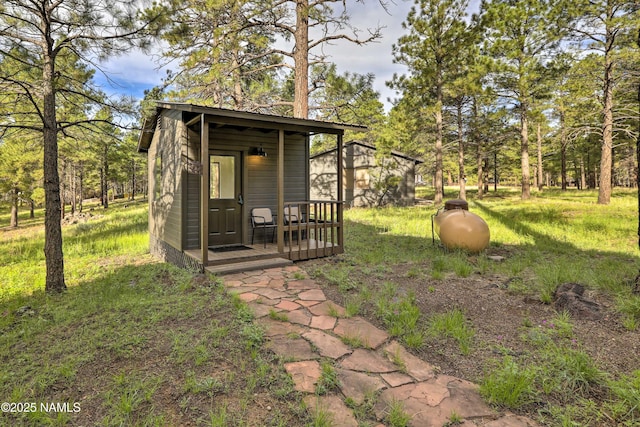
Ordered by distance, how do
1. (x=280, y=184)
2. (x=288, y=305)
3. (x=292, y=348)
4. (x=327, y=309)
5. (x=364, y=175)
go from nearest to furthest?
(x=292, y=348)
(x=327, y=309)
(x=288, y=305)
(x=280, y=184)
(x=364, y=175)

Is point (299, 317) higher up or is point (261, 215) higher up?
point (261, 215)

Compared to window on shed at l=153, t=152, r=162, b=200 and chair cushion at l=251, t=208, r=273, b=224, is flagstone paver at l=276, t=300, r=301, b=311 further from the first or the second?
window on shed at l=153, t=152, r=162, b=200

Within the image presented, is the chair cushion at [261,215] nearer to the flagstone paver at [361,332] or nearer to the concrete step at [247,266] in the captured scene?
the concrete step at [247,266]

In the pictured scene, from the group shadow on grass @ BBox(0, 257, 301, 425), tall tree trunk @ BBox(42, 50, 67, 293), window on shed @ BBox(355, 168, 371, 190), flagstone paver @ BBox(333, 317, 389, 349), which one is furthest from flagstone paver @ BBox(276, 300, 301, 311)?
window on shed @ BBox(355, 168, 371, 190)

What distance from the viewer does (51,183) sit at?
489cm

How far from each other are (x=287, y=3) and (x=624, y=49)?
1232 cm

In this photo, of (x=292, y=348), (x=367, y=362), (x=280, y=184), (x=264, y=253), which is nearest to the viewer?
(x=367, y=362)

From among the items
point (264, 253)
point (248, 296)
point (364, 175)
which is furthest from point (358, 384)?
point (364, 175)

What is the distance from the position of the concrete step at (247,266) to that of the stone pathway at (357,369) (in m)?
1.24

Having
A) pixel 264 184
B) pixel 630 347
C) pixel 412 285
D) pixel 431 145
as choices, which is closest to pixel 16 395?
pixel 412 285

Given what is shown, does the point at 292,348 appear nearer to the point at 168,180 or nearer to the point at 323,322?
the point at 323,322

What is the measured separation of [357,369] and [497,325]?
1686 mm

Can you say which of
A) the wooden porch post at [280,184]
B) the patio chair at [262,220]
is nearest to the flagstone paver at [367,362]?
the wooden porch post at [280,184]

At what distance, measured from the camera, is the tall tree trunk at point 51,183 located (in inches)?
191
